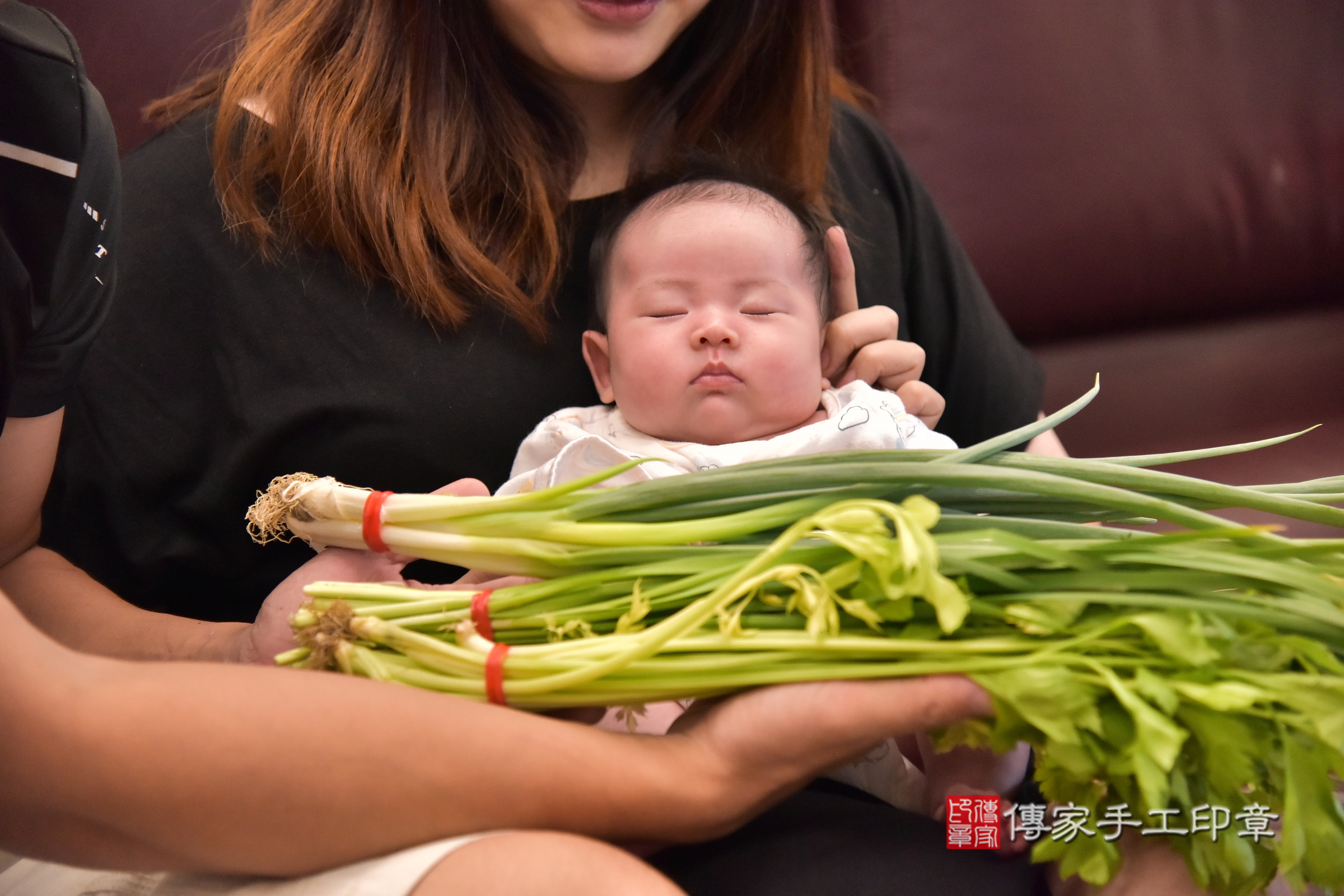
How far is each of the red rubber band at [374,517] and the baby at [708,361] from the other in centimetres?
18

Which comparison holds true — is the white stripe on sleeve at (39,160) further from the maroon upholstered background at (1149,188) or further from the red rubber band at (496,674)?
the maroon upholstered background at (1149,188)

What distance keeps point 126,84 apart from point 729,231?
1005mm

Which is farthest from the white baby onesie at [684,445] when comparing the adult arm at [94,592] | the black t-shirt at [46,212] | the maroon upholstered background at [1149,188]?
the maroon upholstered background at [1149,188]

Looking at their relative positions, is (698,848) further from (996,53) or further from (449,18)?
(996,53)

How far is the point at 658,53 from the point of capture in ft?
3.87

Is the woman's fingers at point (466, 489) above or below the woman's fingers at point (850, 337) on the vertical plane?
below

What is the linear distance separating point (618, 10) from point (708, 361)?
0.40 meters

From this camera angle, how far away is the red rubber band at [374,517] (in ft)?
2.91

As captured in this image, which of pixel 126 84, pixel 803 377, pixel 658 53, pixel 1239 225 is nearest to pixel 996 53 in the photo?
pixel 1239 225

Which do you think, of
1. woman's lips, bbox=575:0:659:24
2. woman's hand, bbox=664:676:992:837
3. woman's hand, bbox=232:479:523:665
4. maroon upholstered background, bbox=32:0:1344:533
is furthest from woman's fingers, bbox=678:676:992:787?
maroon upholstered background, bbox=32:0:1344:533

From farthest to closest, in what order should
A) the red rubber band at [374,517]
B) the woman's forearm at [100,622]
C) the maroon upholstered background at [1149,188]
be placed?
the maroon upholstered background at [1149,188] → the woman's forearm at [100,622] → the red rubber band at [374,517]

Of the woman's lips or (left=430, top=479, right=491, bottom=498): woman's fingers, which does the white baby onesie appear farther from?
the woman's lips

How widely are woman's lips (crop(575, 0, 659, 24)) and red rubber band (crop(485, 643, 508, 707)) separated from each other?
0.70 m

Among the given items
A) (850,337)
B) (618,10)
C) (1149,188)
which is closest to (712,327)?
(850,337)
